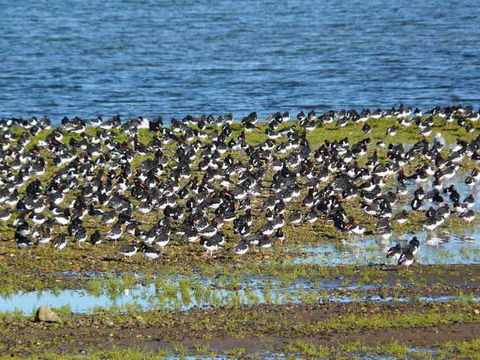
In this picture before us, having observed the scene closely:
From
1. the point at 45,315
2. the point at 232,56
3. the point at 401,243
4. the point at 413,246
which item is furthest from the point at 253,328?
the point at 232,56

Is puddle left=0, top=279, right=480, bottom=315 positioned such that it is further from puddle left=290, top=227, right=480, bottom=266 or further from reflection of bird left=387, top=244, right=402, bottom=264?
puddle left=290, top=227, right=480, bottom=266

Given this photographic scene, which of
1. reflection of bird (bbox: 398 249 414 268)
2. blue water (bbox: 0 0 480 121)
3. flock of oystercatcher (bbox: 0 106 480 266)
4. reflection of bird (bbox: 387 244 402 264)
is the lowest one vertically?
blue water (bbox: 0 0 480 121)

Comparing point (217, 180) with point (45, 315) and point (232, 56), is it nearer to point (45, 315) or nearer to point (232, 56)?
point (45, 315)

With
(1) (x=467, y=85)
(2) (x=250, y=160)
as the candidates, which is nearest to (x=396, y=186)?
(2) (x=250, y=160)

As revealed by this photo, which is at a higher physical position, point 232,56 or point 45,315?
point 45,315

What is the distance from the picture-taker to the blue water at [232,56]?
183 feet

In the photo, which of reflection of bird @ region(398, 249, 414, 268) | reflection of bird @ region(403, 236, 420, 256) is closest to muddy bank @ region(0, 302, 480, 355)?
reflection of bird @ region(398, 249, 414, 268)

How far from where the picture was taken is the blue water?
183 feet

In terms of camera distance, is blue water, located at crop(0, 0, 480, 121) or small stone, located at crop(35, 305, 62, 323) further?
blue water, located at crop(0, 0, 480, 121)

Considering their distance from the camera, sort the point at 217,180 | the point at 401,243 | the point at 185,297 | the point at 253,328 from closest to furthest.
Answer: the point at 253,328 < the point at 185,297 < the point at 401,243 < the point at 217,180

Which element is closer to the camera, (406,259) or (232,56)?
(406,259)

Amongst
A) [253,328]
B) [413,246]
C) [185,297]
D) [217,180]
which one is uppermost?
[253,328]

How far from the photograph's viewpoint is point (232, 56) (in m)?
73.6

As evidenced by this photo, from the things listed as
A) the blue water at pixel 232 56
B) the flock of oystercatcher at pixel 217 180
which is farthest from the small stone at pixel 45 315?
the blue water at pixel 232 56
